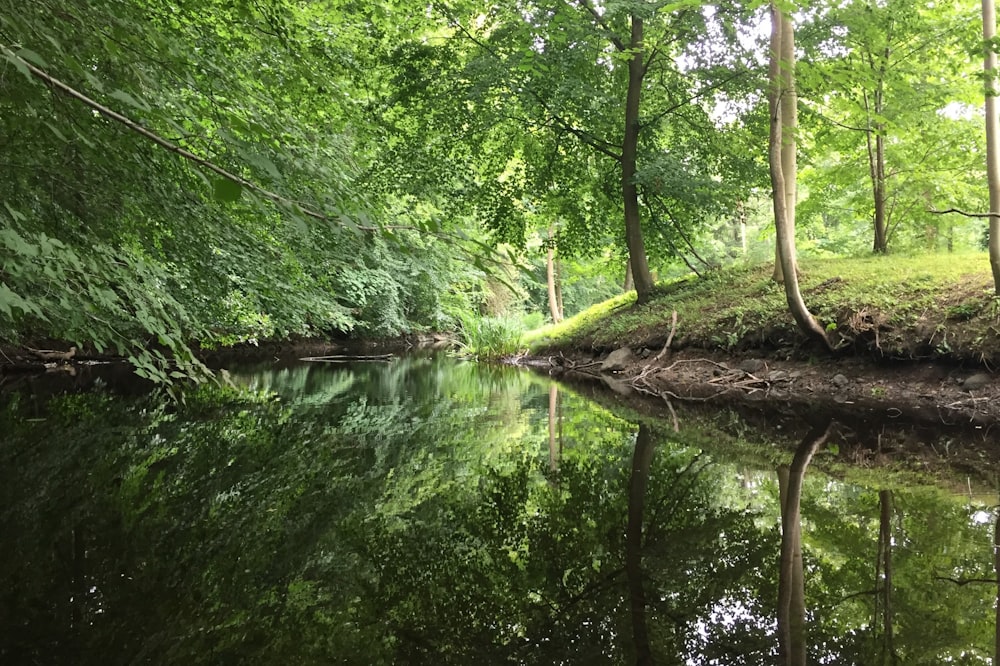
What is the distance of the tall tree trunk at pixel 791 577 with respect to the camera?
1.73m

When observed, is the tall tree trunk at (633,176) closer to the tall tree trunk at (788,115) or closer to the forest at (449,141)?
the forest at (449,141)

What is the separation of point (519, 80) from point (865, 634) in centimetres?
913

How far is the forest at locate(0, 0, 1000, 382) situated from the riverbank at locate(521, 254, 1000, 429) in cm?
44

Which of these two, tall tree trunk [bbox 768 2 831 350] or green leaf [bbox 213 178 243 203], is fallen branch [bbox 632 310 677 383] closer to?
tall tree trunk [bbox 768 2 831 350]

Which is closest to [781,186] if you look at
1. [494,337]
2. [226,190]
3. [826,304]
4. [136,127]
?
[826,304]

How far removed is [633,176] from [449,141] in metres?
3.25

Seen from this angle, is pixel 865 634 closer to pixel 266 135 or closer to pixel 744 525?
pixel 744 525

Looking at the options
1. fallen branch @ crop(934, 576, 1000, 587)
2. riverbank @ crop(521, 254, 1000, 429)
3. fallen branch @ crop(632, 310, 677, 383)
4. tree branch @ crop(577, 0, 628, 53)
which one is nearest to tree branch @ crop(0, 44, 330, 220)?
fallen branch @ crop(934, 576, 1000, 587)

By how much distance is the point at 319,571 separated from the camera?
2.33m

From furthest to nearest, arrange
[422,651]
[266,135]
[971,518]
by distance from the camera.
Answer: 1. [971,518]
2. [422,651]
3. [266,135]

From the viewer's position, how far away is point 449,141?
971 centimetres

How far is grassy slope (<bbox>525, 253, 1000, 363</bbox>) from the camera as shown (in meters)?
5.95

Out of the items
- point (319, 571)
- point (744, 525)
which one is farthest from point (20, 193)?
point (744, 525)

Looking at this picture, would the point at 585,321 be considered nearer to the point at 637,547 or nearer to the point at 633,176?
the point at 633,176
